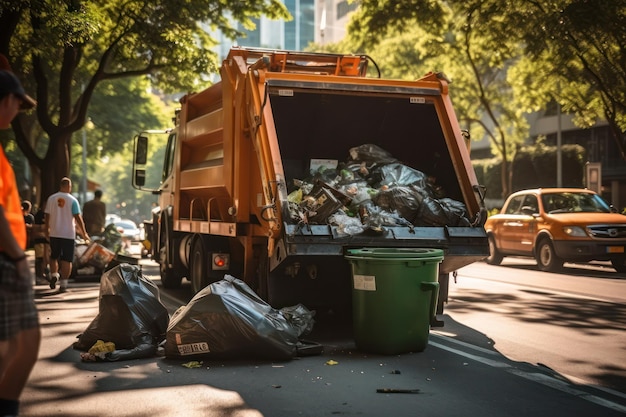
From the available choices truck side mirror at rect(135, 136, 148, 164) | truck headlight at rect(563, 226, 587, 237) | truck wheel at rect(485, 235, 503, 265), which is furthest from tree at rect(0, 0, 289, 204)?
truck headlight at rect(563, 226, 587, 237)

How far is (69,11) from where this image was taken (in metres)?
14.1

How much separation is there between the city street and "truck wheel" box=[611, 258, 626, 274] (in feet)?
32.6

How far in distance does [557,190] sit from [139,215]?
93.9 meters

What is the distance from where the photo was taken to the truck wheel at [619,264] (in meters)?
16.6

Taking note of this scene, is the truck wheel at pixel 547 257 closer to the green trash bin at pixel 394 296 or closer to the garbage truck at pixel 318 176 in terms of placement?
the garbage truck at pixel 318 176

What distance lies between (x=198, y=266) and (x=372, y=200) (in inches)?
119

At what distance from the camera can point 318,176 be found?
9.20m

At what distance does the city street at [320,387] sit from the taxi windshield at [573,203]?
10275 mm

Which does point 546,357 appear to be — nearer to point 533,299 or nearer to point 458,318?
point 458,318

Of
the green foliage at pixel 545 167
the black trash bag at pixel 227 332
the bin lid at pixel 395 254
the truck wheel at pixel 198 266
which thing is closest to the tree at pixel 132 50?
the truck wheel at pixel 198 266

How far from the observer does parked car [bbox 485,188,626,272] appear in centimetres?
1633

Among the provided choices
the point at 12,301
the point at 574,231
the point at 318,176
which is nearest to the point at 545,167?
the point at 574,231

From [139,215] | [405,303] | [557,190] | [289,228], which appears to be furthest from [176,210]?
[139,215]

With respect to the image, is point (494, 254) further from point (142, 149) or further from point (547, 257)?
point (142, 149)
